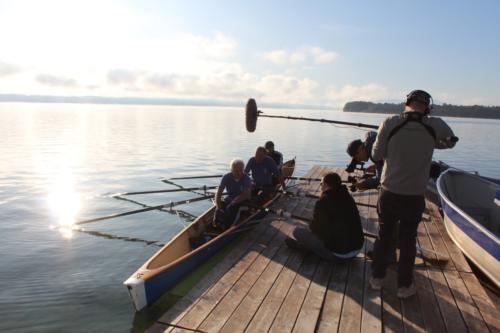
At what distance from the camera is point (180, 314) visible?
A: 502cm

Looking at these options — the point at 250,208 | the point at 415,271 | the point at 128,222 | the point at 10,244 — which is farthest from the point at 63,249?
the point at 415,271

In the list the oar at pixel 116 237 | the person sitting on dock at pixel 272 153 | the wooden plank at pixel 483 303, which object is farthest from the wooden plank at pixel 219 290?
the person sitting on dock at pixel 272 153

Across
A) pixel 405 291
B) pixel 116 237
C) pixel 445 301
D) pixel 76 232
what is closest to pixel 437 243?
pixel 445 301

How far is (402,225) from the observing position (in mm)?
5133

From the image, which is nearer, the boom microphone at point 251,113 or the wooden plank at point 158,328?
the wooden plank at point 158,328

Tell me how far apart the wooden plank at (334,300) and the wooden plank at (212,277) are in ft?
5.92

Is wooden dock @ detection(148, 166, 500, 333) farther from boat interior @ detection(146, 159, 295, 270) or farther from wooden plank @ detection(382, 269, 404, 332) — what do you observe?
boat interior @ detection(146, 159, 295, 270)

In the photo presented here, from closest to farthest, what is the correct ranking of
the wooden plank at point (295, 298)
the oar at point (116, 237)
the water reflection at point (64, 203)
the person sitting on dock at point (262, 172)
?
the wooden plank at point (295, 298) < the person sitting on dock at point (262, 172) < the oar at point (116, 237) < the water reflection at point (64, 203)

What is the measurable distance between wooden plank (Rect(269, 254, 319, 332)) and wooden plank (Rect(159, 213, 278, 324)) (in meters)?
1.24

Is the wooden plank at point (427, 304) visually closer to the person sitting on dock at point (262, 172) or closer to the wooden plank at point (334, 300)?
the wooden plank at point (334, 300)

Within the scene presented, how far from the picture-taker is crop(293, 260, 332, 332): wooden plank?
4.82 meters

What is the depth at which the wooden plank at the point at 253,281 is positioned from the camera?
4913mm

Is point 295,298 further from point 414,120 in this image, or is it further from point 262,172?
point 262,172

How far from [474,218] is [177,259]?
25.2ft
